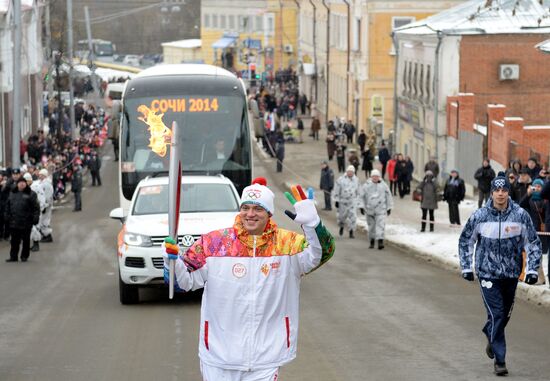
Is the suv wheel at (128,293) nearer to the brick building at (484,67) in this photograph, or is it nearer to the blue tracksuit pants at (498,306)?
the blue tracksuit pants at (498,306)

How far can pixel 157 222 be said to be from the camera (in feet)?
57.5

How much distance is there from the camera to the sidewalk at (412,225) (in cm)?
2116

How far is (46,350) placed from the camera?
43.8 ft

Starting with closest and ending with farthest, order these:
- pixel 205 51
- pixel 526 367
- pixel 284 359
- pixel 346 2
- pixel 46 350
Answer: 1. pixel 284 359
2. pixel 526 367
3. pixel 46 350
4. pixel 346 2
5. pixel 205 51

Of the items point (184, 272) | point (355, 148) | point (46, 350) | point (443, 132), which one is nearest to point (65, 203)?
point (443, 132)

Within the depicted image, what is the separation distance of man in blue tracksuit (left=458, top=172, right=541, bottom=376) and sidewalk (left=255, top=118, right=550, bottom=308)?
179 inches

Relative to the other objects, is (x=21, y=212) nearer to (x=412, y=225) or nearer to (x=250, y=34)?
(x=412, y=225)

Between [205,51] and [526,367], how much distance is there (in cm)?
10566

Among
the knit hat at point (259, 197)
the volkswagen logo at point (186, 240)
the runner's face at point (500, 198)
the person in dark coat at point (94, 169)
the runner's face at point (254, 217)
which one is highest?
the knit hat at point (259, 197)

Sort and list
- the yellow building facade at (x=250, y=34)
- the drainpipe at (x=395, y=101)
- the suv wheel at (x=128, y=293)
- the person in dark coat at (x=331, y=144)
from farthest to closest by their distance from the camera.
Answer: the yellow building facade at (x=250, y=34), the person in dark coat at (x=331, y=144), the drainpipe at (x=395, y=101), the suv wheel at (x=128, y=293)

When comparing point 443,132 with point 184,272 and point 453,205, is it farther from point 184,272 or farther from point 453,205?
point 184,272

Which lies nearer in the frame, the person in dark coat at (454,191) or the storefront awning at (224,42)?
the person in dark coat at (454,191)

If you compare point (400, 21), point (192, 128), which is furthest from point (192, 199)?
point (400, 21)

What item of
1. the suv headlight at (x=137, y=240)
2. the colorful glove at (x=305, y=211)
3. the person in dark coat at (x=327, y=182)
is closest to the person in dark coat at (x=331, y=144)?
the person in dark coat at (x=327, y=182)
